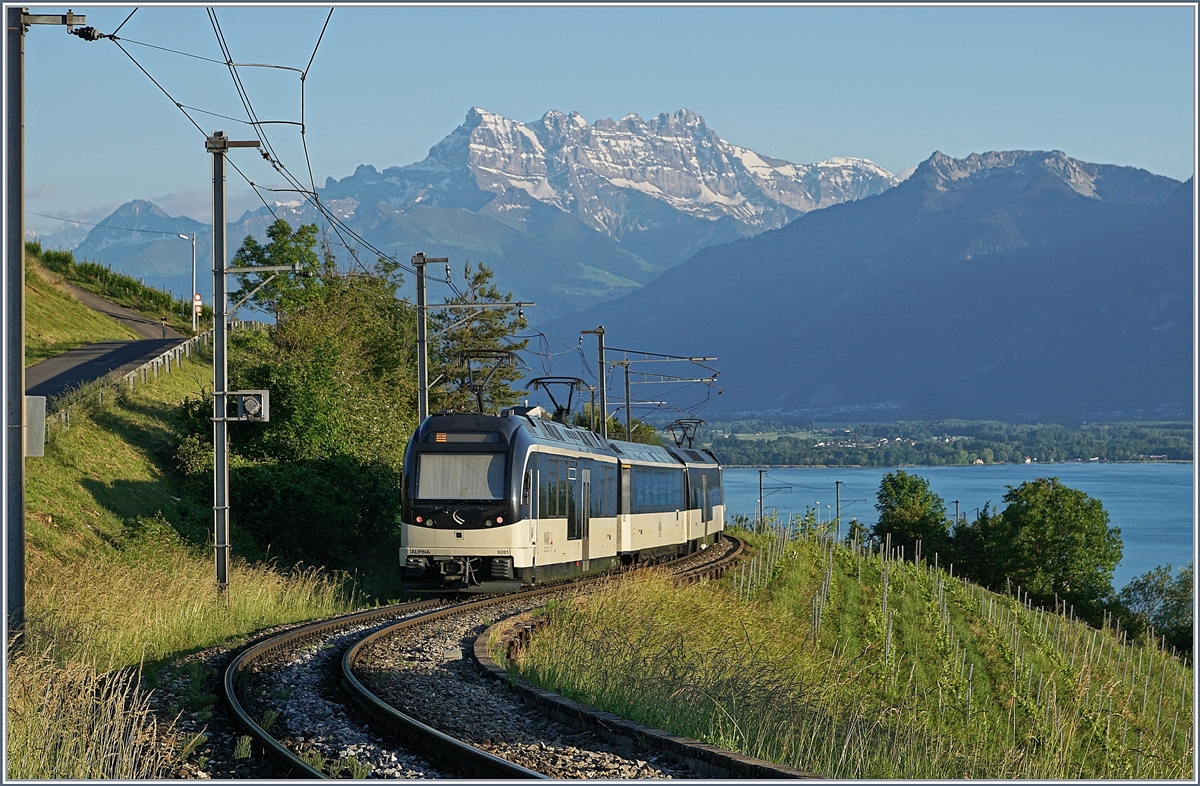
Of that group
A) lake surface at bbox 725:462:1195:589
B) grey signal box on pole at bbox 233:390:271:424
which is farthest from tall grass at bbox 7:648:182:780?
lake surface at bbox 725:462:1195:589

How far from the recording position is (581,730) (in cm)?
1004

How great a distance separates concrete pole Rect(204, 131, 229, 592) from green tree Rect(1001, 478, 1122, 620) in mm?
59045

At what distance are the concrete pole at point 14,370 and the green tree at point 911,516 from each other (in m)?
71.5

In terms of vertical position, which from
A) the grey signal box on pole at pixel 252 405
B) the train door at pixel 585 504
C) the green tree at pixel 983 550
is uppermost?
the grey signal box on pole at pixel 252 405

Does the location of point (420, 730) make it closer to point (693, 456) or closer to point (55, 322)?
point (693, 456)

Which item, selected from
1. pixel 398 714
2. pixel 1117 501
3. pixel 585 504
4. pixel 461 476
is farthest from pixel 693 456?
pixel 1117 501

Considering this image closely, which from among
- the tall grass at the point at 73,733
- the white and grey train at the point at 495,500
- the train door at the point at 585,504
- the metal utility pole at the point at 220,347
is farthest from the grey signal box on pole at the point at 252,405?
the tall grass at the point at 73,733

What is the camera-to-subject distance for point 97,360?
4281 cm

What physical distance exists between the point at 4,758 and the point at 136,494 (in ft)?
65.5

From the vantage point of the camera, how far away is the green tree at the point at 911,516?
80.7 meters

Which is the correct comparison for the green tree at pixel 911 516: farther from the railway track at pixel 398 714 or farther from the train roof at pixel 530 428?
the railway track at pixel 398 714

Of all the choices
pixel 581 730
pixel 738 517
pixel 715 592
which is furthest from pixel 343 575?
pixel 738 517

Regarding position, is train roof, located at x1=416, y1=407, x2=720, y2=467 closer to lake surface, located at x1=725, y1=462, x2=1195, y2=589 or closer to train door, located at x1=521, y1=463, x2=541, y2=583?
train door, located at x1=521, y1=463, x2=541, y2=583

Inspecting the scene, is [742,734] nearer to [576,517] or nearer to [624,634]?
[624,634]
